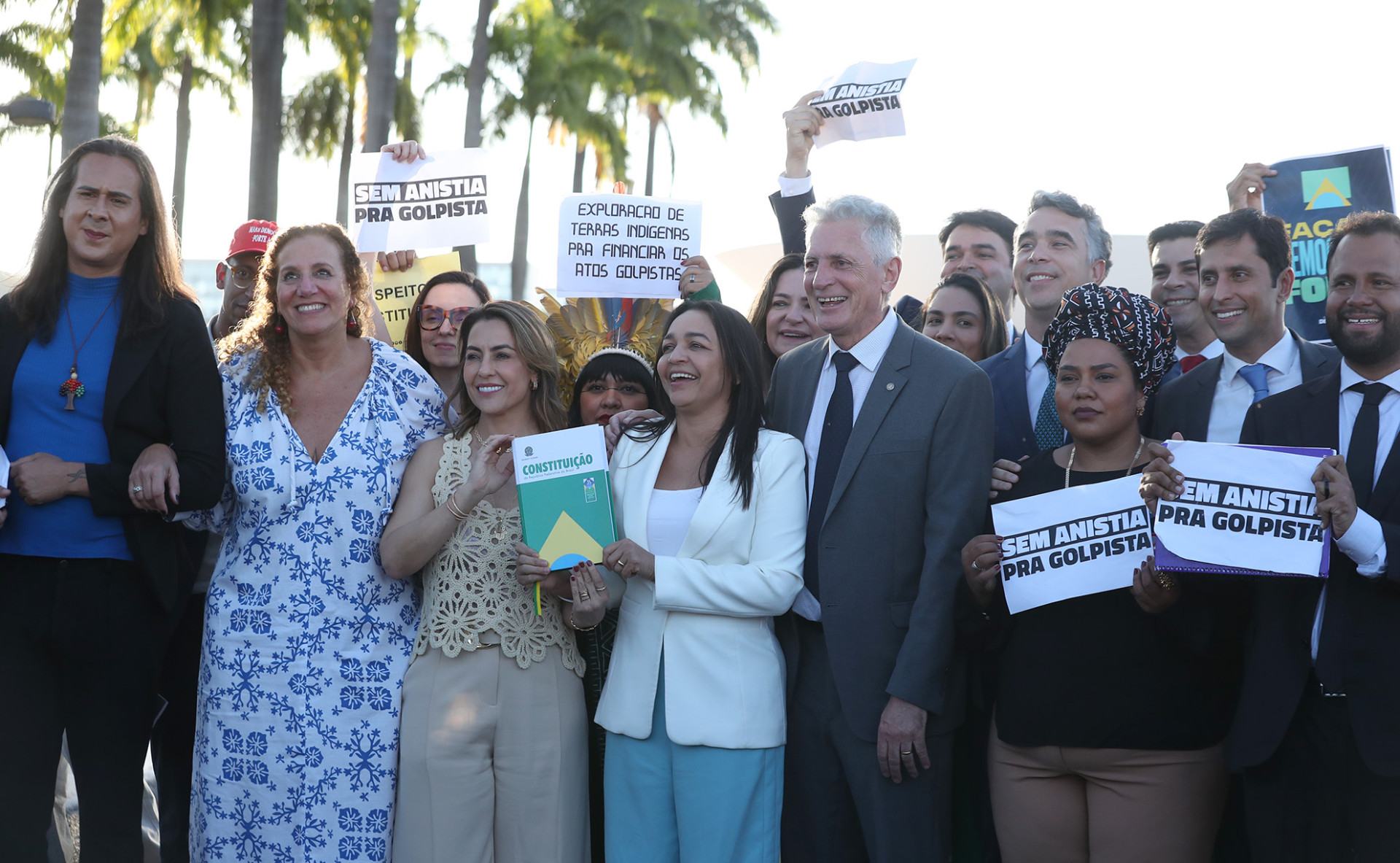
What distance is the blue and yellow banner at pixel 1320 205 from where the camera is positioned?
541cm

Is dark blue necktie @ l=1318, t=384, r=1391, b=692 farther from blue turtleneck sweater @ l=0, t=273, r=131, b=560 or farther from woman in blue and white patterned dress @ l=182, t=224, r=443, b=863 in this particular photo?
blue turtleneck sweater @ l=0, t=273, r=131, b=560

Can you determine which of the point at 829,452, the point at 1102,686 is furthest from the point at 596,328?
the point at 1102,686

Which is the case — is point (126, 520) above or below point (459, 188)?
below

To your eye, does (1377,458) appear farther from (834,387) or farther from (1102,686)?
(834,387)

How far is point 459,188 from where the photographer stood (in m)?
6.24

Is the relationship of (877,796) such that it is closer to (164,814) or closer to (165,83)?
(164,814)

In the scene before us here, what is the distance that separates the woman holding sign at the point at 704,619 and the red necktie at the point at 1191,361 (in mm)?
2349

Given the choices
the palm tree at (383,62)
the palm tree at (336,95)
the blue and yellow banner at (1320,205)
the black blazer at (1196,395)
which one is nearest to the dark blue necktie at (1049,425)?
the black blazer at (1196,395)

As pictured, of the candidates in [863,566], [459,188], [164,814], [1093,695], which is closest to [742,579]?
[863,566]

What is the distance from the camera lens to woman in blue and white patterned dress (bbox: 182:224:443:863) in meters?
4.03

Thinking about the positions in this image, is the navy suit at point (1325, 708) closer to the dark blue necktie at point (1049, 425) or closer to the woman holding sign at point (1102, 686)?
the woman holding sign at point (1102, 686)

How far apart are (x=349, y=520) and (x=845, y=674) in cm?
178

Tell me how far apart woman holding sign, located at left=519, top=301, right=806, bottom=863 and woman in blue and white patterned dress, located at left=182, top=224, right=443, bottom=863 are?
70 cm

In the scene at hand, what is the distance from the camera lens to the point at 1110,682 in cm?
361
